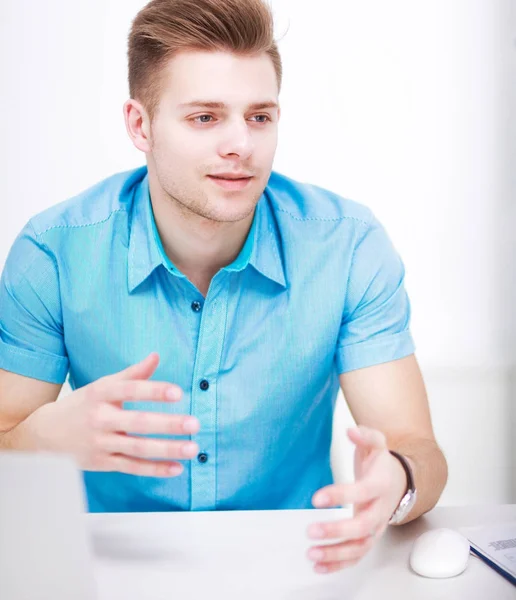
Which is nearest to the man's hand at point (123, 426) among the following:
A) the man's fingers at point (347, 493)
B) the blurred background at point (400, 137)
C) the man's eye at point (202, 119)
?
the man's fingers at point (347, 493)

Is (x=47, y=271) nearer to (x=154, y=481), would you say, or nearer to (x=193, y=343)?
(x=193, y=343)

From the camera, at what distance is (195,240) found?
4.46ft

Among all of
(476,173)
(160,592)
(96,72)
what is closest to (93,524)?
(160,592)

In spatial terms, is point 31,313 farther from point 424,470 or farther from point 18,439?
point 424,470

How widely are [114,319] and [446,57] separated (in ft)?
4.34

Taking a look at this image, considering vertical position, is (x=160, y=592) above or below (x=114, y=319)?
below

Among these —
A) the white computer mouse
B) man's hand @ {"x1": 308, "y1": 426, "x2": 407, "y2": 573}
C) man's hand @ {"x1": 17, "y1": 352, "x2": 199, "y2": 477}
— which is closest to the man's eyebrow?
man's hand @ {"x1": 17, "y1": 352, "x2": 199, "y2": 477}

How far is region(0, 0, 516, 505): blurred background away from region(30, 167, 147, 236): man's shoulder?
652 mm

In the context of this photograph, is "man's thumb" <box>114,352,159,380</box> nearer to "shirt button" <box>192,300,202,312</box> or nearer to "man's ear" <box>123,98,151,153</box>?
"shirt button" <box>192,300,202,312</box>

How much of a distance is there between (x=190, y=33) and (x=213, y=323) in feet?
1.63

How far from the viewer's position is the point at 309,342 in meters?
1.31

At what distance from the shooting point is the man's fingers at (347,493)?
77 cm

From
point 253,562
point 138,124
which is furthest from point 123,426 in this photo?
point 138,124

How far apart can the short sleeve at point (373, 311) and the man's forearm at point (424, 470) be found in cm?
16
